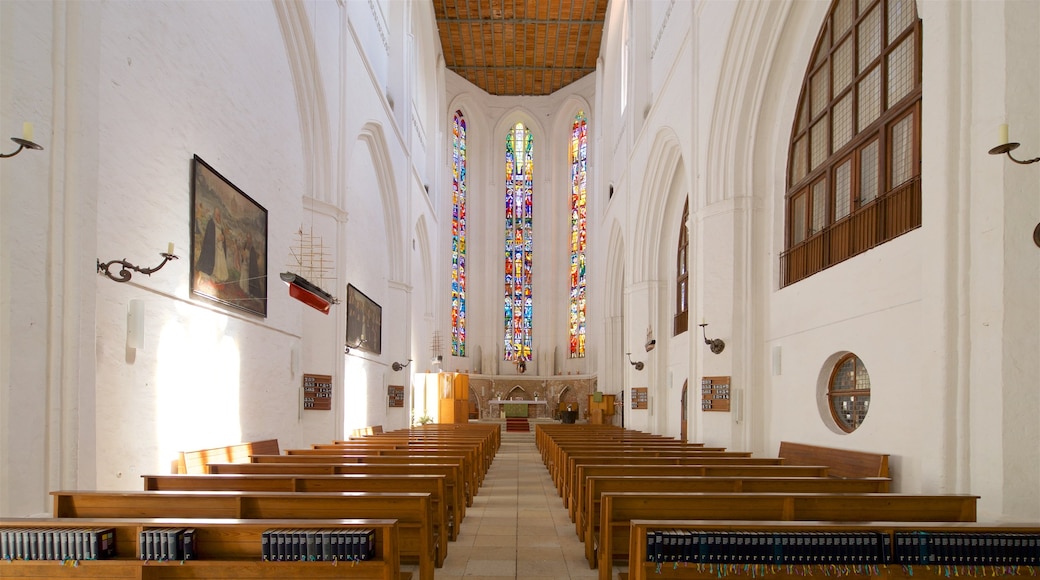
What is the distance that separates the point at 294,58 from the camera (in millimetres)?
11656

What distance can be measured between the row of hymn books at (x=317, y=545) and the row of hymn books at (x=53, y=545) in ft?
2.61

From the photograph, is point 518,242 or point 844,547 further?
point 518,242

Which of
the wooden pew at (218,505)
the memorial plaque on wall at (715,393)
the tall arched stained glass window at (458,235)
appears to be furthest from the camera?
the tall arched stained glass window at (458,235)

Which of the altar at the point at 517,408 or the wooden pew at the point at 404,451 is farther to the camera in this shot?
the altar at the point at 517,408

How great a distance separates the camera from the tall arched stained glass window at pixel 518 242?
31.2 meters

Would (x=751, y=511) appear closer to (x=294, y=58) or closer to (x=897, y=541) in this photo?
(x=897, y=541)

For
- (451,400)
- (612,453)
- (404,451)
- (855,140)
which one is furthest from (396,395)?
(855,140)

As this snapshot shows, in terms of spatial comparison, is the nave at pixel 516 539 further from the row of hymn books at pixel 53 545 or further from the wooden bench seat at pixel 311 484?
the row of hymn books at pixel 53 545

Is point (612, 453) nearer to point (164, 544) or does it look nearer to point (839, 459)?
point (839, 459)

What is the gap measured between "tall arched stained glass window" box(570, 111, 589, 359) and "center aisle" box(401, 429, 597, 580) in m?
18.5

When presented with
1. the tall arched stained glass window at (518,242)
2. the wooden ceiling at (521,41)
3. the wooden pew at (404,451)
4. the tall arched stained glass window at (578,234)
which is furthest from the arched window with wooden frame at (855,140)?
the tall arched stained glass window at (518,242)

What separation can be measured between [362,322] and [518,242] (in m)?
16.5

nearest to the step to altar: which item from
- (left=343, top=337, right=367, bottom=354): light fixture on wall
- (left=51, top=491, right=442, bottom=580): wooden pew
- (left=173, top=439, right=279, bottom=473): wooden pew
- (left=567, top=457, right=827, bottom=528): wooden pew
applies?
(left=343, top=337, right=367, bottom=354): light fixture on wall

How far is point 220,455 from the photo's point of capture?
26.9 ft
